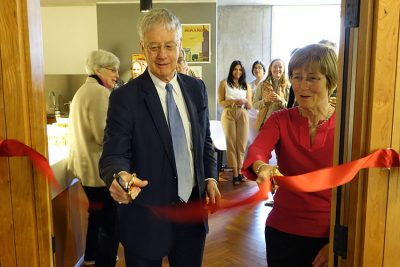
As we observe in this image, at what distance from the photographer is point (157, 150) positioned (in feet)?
5.01

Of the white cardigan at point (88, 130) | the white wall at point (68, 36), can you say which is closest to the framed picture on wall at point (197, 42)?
the white wall at point (68, 36)

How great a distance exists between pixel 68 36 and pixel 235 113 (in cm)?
295

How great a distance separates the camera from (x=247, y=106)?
211 inches

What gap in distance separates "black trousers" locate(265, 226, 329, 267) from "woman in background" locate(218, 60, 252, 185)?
3.91m

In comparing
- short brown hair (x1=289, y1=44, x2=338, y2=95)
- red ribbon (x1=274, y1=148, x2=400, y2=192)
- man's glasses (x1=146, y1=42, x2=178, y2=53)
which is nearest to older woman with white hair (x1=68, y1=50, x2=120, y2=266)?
man's glasses (x1=146, y1=42, x2=178, y2=53)

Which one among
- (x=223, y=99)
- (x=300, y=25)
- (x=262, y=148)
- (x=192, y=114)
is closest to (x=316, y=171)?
(x=262, y=148)

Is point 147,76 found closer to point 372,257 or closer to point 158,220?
point 158,220

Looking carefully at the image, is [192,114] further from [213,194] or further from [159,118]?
[213,194]

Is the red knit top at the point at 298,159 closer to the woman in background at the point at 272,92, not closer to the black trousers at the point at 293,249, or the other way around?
the black trousers at the point at 293,249

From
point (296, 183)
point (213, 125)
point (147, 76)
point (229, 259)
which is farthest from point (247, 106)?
point (296, 183)

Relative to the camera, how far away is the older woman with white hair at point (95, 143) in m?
2.51

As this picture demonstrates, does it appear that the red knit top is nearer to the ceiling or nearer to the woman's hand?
the woman's hand

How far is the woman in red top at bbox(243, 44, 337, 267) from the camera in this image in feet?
4.48

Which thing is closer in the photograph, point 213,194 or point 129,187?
point 129,187
